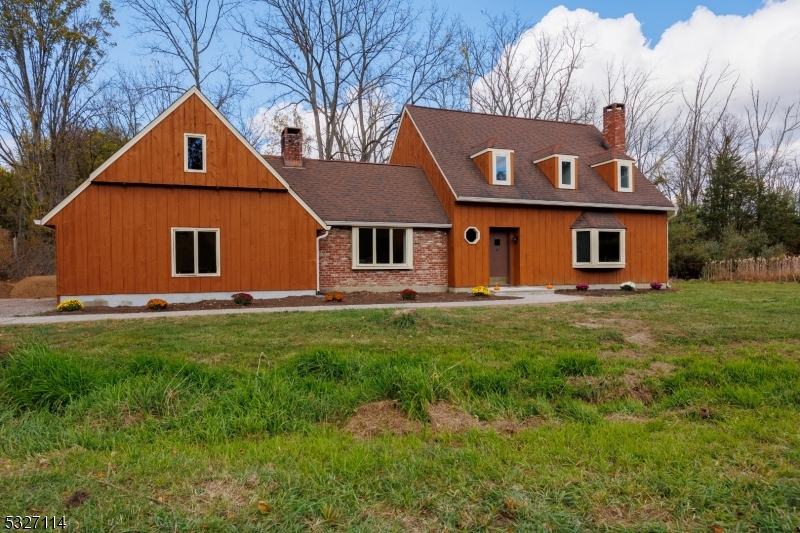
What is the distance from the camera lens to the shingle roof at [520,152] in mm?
18938

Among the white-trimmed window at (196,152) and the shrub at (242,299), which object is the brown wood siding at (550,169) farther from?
the white-trimmed window at (196,152)

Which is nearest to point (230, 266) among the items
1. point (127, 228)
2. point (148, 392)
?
point (127, 228)

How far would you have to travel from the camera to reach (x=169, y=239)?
14.4 meters

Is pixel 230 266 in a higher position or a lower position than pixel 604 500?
higher

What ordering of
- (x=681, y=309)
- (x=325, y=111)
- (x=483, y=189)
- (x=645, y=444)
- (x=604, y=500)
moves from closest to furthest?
(x=604, y=500) → (x=645, y=444) → (x=681, y=309) → (x=483, y=189) → (x=325, y=111)

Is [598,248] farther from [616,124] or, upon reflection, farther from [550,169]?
[616,124]

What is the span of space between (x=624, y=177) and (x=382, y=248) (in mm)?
10352

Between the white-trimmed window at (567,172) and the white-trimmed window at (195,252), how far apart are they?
12.3 m

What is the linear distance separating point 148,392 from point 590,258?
57.6 ft

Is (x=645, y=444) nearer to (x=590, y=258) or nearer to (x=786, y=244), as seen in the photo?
(x=590, y=258)

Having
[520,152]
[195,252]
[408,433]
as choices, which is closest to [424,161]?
[520,152]

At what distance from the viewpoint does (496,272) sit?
19.4 m

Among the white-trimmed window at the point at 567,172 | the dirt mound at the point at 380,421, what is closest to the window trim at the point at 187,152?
the dirt mound at the point at 380,421

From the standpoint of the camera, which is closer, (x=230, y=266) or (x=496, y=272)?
(x=230, y=266)
